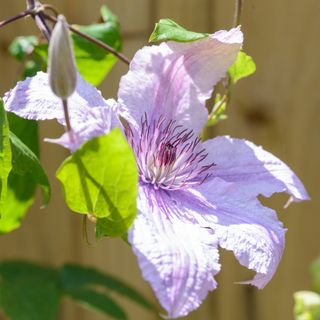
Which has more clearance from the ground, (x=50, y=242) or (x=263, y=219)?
(x=263, y=219)

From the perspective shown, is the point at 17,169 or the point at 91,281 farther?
the point at 91,281

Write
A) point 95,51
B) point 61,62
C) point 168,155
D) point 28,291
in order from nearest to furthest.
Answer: point 61,62, point 168,155, point 95,51, point 28,291

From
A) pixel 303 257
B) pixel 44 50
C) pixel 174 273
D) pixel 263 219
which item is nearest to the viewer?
pixel 174 273

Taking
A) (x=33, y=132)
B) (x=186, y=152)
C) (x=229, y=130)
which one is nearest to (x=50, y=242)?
(x=229, y=130)

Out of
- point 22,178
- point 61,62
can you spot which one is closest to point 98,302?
point 22,178

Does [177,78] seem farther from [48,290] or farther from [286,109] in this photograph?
[286,109]

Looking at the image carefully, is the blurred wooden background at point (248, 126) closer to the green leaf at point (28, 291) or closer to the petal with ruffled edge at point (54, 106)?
the green leaf at point (28, 291)

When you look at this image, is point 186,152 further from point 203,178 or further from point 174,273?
point 174,273
